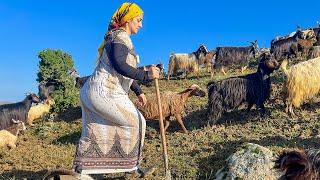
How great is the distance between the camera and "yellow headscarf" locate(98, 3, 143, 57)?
5.97 m

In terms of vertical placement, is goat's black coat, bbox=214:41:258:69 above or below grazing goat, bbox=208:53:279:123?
above

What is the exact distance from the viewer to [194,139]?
12.0 metres

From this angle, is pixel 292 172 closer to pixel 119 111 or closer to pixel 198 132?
pixel 119 111

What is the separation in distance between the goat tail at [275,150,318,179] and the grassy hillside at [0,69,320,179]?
17.9ft

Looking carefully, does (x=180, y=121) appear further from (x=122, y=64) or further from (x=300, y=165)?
(x=300, y=165)

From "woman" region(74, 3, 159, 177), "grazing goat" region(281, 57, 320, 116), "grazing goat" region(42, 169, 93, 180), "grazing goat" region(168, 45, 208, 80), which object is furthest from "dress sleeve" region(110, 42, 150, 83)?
"grazing goat" region(168, 45, 208, 80)

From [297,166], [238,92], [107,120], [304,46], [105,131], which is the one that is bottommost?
[297,166]

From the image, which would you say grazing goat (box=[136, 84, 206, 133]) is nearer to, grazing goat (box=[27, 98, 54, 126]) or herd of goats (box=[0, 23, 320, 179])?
herd of goats (box=[0, 23, 320, 179])

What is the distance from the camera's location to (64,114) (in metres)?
16.7

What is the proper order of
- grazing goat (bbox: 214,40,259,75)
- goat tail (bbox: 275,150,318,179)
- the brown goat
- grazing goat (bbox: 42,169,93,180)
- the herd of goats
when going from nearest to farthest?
1. goat tail (bbox: 275,150,318,179)
2. grazing goat (bbox: 42,169,93,180)
3. the herd of goats
4. grazing goat (bbox: 214,40,259,75)
5. the brown goat

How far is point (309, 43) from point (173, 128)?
491 inches

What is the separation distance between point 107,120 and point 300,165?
3524 mm

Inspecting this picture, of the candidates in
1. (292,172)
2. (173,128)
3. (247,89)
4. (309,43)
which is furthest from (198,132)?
(309,43)

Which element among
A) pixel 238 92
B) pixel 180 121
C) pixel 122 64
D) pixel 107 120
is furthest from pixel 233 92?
pixel 122 64
